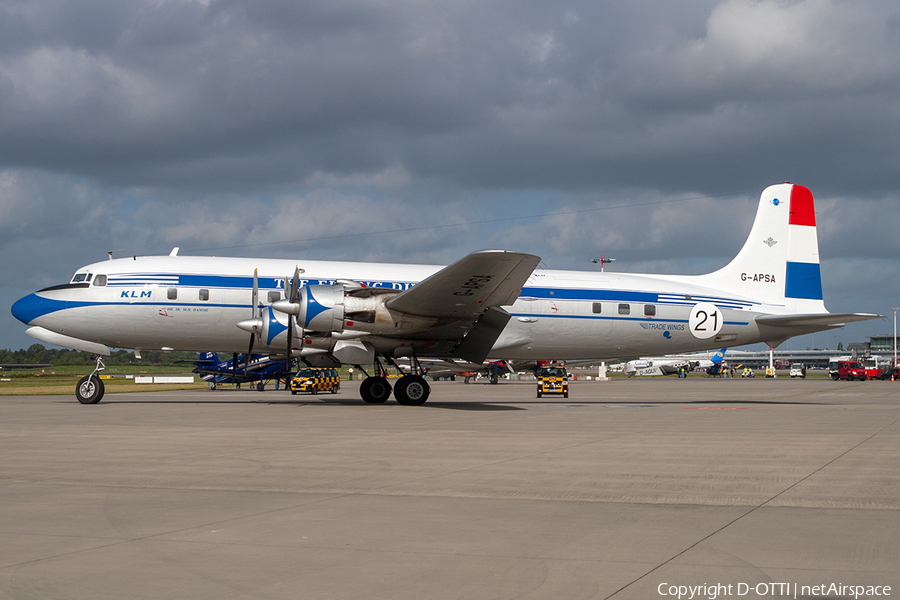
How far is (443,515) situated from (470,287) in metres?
13.5

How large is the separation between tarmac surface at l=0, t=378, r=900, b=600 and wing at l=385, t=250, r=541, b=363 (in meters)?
5.96

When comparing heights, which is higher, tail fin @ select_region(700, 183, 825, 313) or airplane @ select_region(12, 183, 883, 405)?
tail fin @ select_region(700, 183, 825, 313)

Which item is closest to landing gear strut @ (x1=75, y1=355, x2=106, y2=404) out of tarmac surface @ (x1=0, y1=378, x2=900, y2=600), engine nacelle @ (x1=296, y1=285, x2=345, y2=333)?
engine nacelle @ (x1=296, y1=285, x2=345, y2=333)

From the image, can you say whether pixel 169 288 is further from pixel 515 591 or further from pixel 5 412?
pixel 515 591

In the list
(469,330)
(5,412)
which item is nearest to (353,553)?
(469,330)

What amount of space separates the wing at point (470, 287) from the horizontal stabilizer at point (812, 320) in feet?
34.1

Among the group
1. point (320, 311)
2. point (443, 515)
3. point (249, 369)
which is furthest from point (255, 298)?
point (249, 369)

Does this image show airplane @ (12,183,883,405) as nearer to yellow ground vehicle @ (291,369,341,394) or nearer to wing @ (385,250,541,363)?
wing @ (385,250,541,363)

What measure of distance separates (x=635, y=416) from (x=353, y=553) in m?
15.1

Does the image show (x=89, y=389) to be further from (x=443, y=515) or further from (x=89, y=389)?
(x=443, y=515)

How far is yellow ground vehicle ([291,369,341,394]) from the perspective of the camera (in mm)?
36188

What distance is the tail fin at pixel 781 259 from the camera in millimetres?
26734

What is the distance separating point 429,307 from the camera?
20.8 m

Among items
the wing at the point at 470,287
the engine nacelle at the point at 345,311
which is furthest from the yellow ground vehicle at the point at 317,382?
the wing at the point at 470,287
